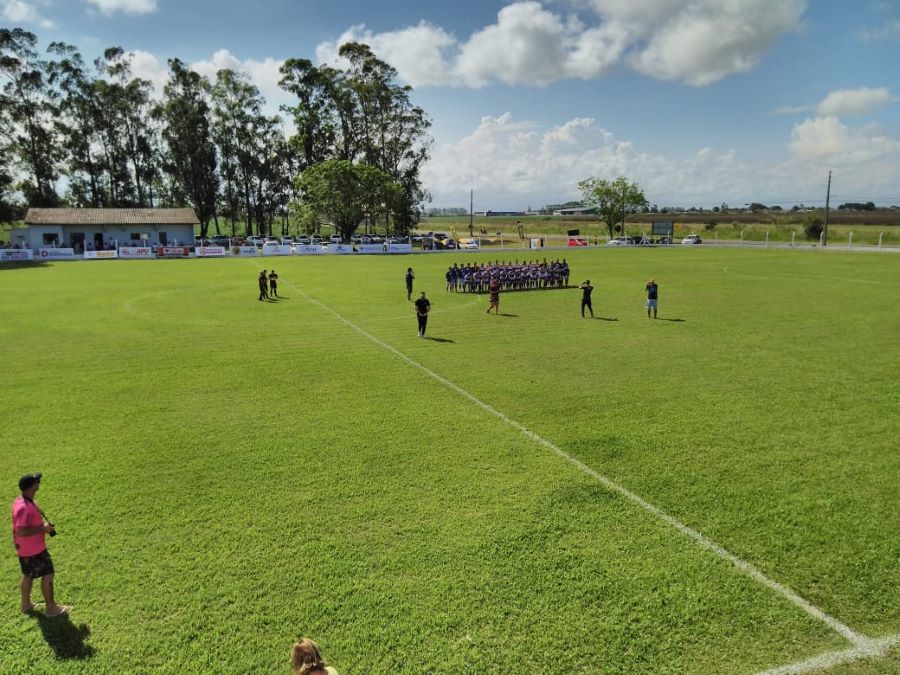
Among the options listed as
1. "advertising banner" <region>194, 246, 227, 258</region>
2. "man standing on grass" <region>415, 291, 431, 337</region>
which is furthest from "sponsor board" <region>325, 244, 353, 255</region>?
"man standing on grass" <region>415, 291, 431, 337</region>

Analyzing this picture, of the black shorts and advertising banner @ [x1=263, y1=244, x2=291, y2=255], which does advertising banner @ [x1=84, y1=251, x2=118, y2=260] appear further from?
the black shorts

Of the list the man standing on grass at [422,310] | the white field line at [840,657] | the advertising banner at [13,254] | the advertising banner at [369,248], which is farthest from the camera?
the advertising banner at [369,248]

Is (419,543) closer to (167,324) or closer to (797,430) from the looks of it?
(797,430)

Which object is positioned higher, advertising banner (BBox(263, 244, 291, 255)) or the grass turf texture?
advertising banner (BBox(263, 244, 291, 255))

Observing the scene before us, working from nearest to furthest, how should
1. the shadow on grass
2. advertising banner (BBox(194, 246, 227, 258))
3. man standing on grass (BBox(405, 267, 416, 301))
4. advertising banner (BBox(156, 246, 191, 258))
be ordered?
the shadow on grass → man standing on grass (BBox(405, 267, 416, 301)) → advertising banner (BBox(156, 246, 191, 258)) → advertising banner (BBox(194, 246, 227, 258))

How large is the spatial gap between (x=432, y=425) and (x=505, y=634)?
5.54 metres

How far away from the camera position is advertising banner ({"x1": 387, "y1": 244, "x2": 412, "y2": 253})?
63500 millimetres

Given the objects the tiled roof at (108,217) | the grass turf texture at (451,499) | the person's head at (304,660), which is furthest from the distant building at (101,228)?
the person's head at (304,660)

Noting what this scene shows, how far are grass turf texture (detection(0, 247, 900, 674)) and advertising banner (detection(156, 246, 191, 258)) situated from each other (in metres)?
43.3

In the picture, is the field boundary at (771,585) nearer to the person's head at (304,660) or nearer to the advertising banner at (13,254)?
the person's head at (304,660)

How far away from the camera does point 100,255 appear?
2215 inches

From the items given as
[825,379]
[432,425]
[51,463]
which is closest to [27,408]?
[51,463]

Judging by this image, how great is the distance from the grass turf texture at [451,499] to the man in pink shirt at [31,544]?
25 centimetres

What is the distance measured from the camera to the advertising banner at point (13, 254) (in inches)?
2072
